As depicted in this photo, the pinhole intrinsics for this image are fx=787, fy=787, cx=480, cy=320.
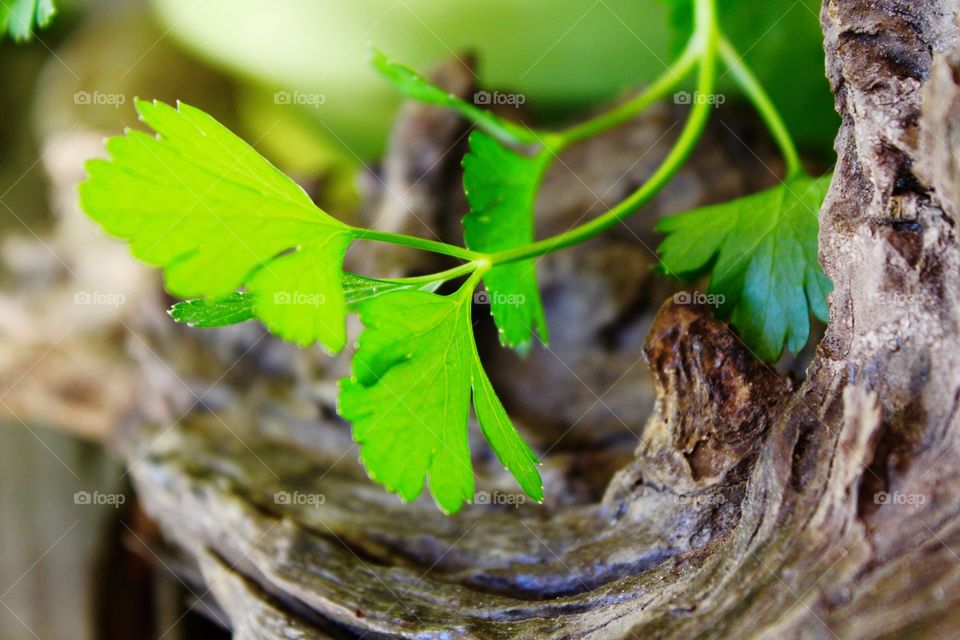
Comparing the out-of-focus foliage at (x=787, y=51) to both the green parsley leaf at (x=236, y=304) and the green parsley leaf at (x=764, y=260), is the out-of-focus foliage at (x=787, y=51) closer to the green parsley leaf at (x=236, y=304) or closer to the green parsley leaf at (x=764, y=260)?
the green parsley leaf at (x=764, y=260)

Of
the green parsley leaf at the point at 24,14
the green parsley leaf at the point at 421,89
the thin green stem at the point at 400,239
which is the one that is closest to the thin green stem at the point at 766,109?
the green parsley leaf at the point at 421,89

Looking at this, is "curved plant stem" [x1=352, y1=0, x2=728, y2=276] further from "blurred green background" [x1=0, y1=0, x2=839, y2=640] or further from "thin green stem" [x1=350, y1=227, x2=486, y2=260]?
"blurred green background" [x1=0, y1=0, x2=839, y2=640]

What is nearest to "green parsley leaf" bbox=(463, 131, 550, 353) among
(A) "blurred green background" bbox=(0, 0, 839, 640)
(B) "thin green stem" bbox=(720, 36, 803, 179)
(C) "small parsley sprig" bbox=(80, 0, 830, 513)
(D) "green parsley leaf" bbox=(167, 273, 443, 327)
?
(C) "small parsley sprig" bbox=(80, 0, 830, 513)

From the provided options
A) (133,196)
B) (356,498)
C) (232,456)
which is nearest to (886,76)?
(133,196)

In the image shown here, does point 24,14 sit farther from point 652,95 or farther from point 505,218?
point 652,95

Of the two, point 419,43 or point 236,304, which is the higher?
point 419,43

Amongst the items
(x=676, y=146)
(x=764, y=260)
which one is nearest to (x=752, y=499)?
(x=764, y=260)
